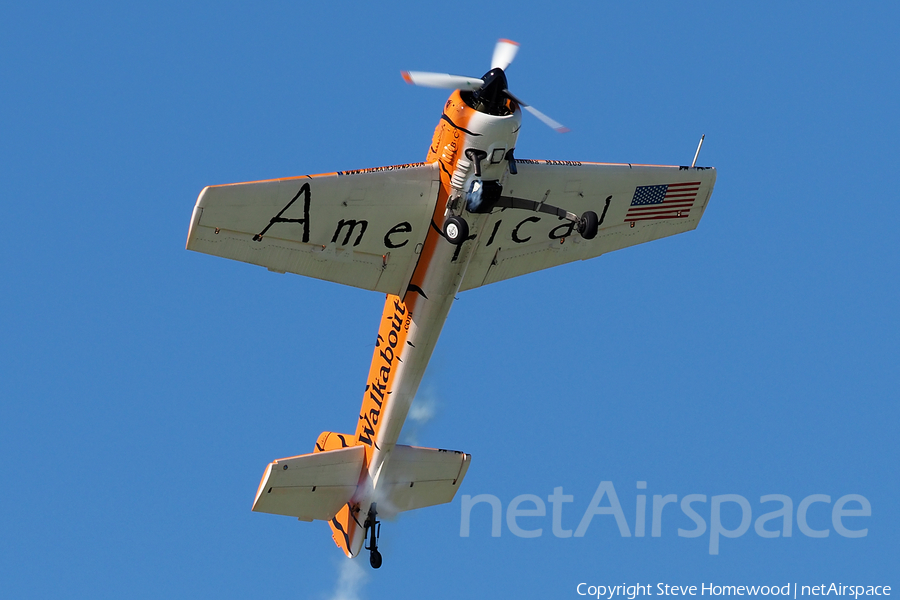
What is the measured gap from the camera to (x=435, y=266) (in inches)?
1053

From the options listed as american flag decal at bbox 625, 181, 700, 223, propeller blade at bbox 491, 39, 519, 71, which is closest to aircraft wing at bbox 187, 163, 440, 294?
propeller blade at bbox 491, 39, 519, 71

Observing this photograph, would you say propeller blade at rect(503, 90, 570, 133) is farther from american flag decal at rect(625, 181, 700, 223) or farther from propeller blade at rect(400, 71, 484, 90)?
american flag decal at rect(625, 181, 700, 223)

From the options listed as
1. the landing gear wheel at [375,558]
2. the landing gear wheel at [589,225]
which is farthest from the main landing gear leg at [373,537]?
the landing gear wheel at [589,225]

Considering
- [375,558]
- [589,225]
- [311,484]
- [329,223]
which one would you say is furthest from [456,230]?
[375,558]

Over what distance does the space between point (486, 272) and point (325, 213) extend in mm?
3985

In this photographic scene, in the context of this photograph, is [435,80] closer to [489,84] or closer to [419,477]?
[489,84]

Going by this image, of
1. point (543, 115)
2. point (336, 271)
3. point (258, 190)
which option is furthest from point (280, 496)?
point (543, 115)

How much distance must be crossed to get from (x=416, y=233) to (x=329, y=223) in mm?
1625

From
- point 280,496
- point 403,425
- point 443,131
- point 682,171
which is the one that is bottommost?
point 280,496

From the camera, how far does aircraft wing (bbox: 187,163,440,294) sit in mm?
24359

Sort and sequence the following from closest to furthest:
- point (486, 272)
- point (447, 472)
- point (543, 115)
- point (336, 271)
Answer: point (543, 115), point (336, 271), point (486, 272), point (447, 472)

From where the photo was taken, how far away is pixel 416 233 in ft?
86.6

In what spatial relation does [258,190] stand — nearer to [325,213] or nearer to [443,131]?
[325,213]

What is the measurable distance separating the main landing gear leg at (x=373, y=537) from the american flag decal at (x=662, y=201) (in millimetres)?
7613
